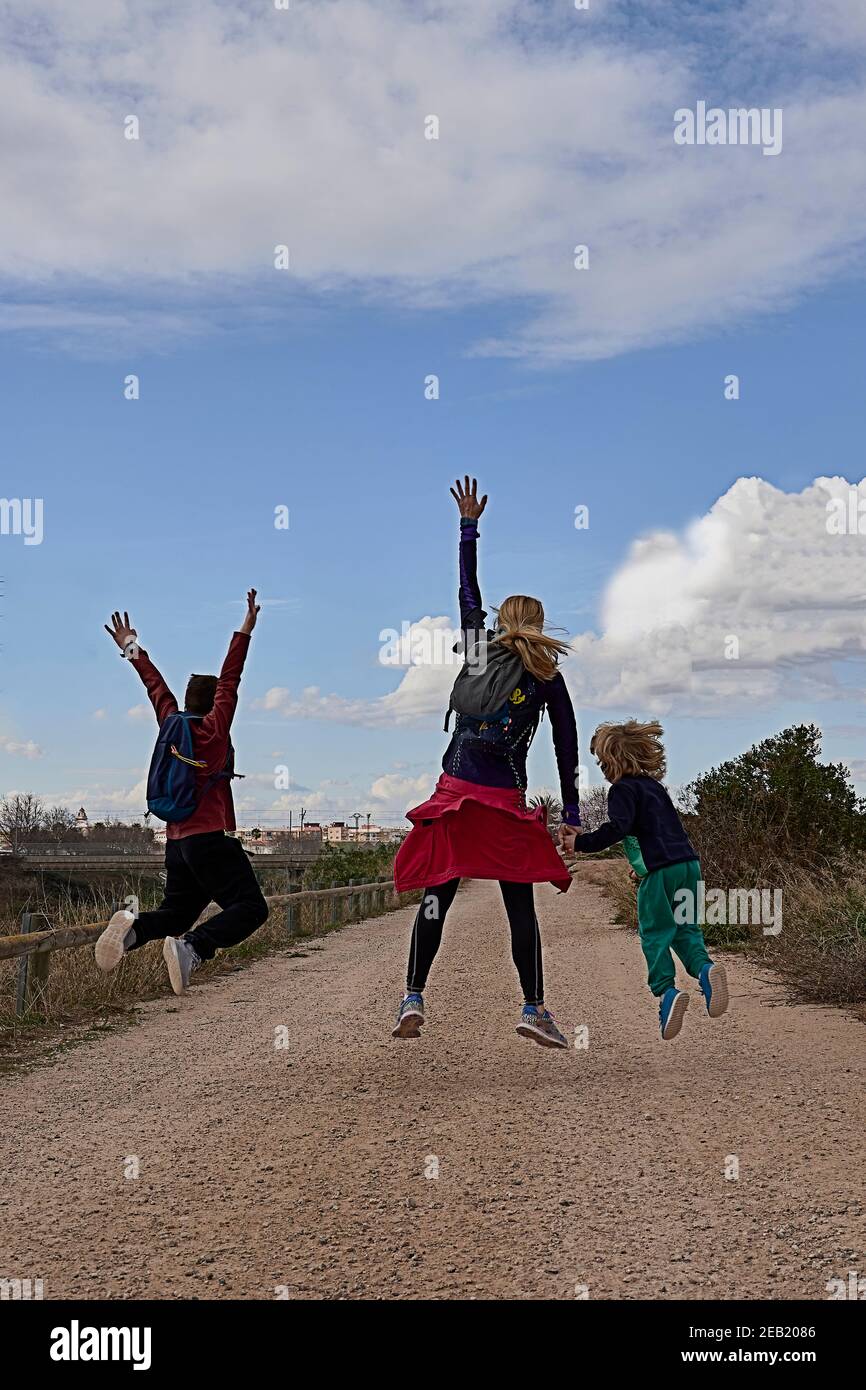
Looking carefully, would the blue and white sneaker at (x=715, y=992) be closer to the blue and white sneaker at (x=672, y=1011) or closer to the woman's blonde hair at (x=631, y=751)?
the blue and white sneaker at (x=672, y=1011)

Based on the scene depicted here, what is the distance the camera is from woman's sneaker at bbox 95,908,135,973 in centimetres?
664

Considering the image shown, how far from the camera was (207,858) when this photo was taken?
7043 millimetres

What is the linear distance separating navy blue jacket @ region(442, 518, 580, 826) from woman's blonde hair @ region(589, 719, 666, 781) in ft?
0.75

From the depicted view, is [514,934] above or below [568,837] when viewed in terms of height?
below

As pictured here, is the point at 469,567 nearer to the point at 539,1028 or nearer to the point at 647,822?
the point at 647,822

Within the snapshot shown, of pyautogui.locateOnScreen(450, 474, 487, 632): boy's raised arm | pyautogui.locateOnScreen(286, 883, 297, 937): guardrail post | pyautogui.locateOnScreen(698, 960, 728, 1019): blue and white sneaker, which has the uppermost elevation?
pyautogui.locateOnScreen(450, 474, 487, 632): boy's raised arm

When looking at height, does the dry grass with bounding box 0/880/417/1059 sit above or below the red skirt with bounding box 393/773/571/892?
below

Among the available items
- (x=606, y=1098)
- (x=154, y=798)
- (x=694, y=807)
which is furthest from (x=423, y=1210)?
(x=694, y=807)

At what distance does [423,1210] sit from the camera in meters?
5.05

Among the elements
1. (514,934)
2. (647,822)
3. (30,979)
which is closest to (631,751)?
(647,822)

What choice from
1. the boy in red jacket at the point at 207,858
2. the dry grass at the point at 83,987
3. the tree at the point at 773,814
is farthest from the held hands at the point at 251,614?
the tree at the point at 773,814

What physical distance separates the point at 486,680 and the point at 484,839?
0.82 metres

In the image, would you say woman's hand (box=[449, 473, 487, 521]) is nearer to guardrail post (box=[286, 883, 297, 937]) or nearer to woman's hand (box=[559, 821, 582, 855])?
woman's hand (box=[559, 821, 582, 855])

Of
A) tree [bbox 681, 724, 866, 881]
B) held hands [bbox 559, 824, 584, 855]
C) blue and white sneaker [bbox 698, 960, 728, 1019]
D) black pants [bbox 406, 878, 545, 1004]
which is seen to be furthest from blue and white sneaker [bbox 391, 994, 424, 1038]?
tree [bbox 681, 724, 866, 881]
